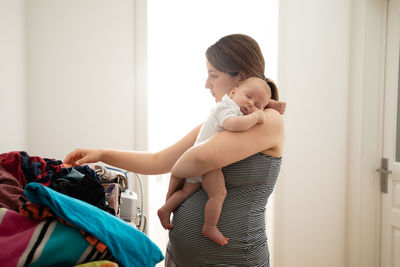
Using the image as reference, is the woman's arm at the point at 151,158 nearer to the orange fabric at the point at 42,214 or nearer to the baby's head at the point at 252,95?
the baby's head at the point at 252,95

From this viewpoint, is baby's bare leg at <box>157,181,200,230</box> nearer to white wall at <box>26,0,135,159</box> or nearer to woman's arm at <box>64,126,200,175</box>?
woman's arm at <box>64,126,200,175</box>

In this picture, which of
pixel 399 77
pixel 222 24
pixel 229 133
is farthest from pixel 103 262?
pixel 399 77

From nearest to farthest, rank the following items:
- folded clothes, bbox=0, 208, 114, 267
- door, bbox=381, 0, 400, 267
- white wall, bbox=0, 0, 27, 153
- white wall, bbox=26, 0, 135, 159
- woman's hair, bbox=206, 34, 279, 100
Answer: folded clothes, bbox=0, 208, 114, 267, woman's hair, bbox=206, 34, 279, 100, white wall, bbox=0, 0, 27, 153, white wall, bbox=26, 0, 135, 159, door, bbox=381, 0, 400, 267

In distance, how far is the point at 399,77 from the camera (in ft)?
6.97

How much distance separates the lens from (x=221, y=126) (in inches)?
37.7

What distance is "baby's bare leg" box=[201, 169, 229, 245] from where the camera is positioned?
85 centimetres

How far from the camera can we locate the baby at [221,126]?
853mm

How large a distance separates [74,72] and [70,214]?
1.60 m

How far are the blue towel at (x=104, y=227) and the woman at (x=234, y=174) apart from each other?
338mm

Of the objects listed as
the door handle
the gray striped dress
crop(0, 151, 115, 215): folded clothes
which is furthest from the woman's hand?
the door handle

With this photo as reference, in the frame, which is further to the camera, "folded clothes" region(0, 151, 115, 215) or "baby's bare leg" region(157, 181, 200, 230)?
"baby's bare leg" region(157, 181, 200, 230)

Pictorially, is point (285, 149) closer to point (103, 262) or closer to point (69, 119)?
point (69, 119)

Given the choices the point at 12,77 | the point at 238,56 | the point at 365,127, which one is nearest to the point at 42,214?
the point at 238,56

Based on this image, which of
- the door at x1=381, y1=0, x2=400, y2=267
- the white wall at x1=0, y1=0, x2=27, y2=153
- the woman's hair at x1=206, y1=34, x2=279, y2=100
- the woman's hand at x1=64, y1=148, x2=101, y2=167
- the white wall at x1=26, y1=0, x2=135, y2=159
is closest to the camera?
Answer: the woman's hair at x1=206, y1=34, x2=279, y2=100
